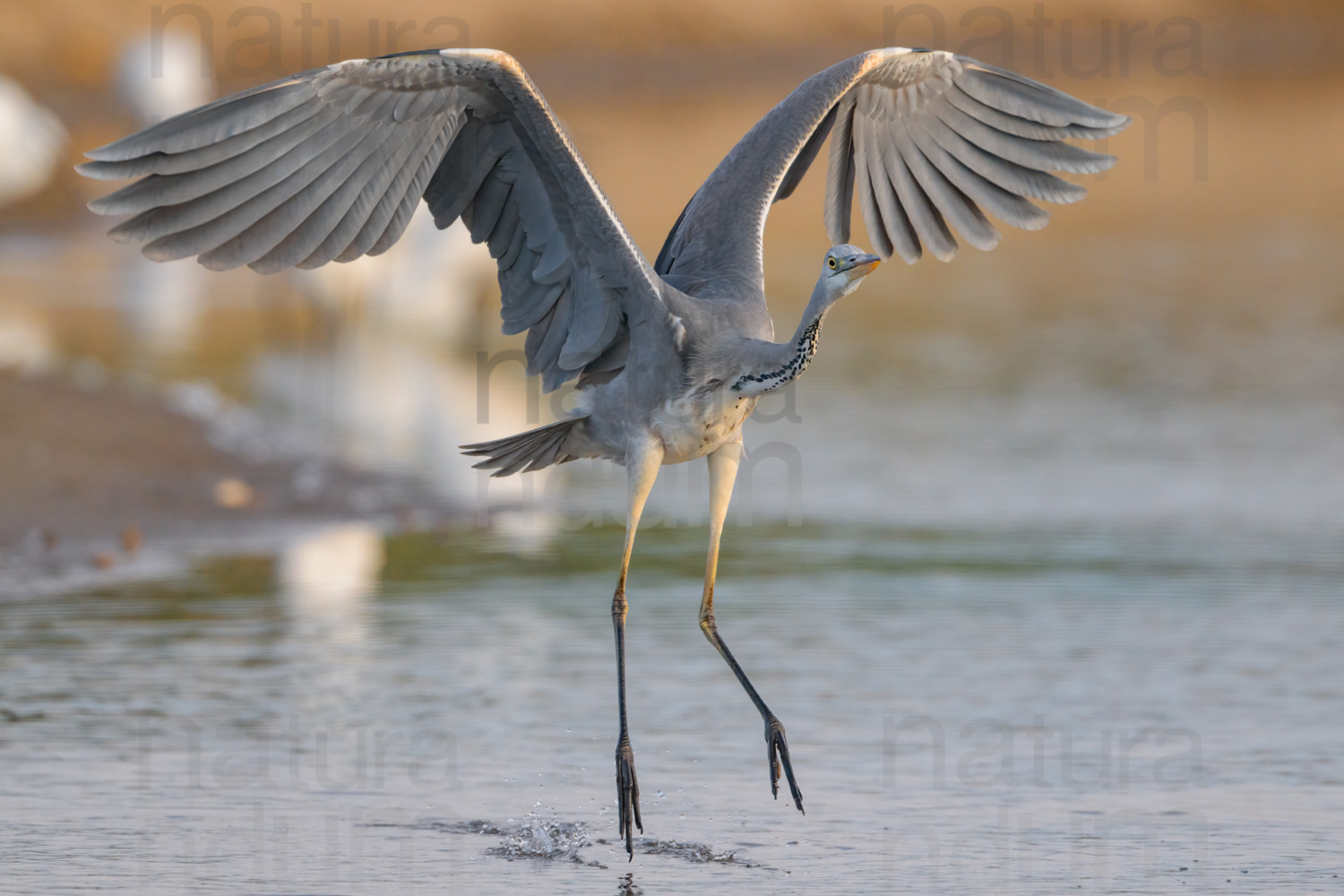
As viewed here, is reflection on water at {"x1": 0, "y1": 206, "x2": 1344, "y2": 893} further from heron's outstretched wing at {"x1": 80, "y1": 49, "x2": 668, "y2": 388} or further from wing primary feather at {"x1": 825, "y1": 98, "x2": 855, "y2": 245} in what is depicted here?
wing primary feather at {"x1": 825, "y1": 98, "x2": 855, "y2": 245}

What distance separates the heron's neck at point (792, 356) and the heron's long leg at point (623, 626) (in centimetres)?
46

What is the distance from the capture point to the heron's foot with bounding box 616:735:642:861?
653 centimetres

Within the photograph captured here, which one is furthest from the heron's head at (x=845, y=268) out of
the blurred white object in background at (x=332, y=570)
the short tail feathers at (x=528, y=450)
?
the blurred white object in background at (x=332, y=570)

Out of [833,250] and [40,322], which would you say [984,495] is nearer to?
[833,250]

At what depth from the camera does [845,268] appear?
665 centimetres

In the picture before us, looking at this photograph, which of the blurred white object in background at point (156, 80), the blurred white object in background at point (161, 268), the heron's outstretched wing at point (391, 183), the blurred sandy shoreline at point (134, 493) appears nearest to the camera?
the heron's outstretched wing at point (391, 183)

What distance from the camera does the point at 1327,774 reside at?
6.98 meters

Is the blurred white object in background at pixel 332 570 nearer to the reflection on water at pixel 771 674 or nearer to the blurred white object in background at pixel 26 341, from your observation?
the reflection on water at pixel 771 674

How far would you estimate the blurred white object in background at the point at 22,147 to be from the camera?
842 inches

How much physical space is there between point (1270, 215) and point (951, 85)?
17.3 metres

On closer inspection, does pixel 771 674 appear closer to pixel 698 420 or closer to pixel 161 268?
pixel 698 420

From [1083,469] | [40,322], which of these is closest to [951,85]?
[1083,469]

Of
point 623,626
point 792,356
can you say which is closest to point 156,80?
point 623,626

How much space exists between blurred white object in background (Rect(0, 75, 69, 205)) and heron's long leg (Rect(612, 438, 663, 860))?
1554cm
